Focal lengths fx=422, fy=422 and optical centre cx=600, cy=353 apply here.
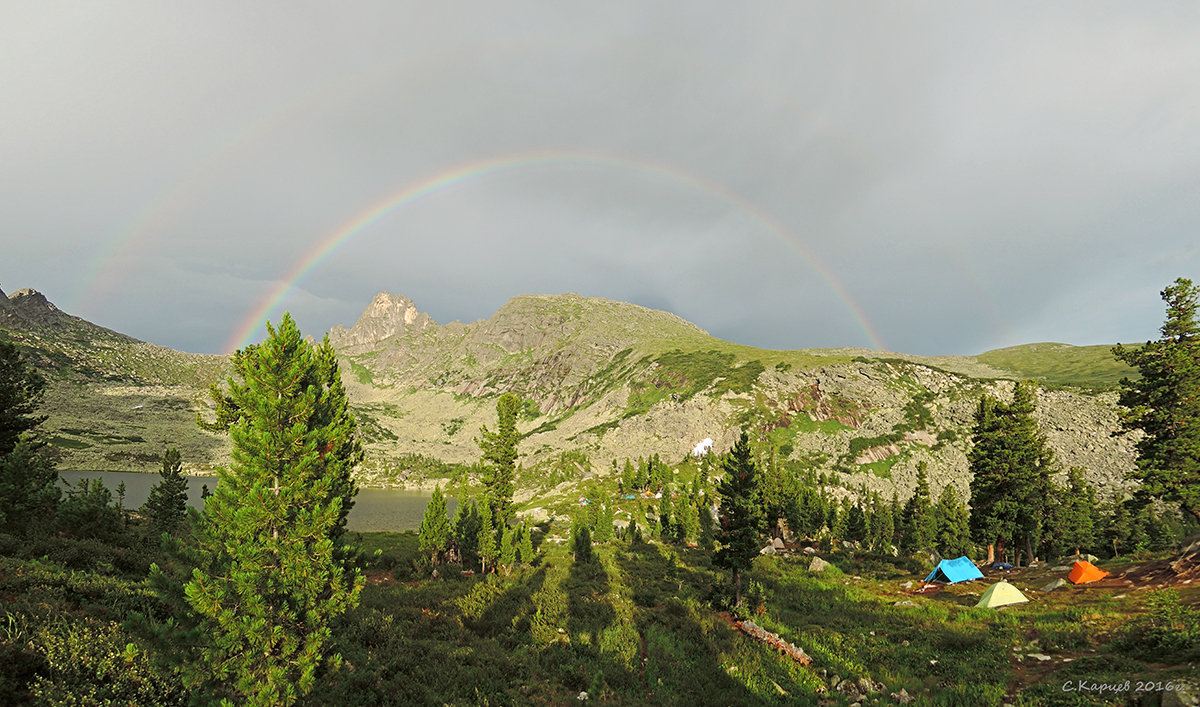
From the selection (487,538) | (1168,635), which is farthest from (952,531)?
(487,538)

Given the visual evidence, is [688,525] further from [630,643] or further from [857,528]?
[630,643]

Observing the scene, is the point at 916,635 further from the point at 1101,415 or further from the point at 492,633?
the point at 1101,415

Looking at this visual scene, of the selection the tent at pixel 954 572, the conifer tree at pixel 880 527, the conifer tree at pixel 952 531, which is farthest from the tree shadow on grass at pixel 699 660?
the conifer tree at pixel 880 527

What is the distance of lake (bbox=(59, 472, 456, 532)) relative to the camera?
11250 cm

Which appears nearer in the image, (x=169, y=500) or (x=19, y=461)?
(x=19, y=461)

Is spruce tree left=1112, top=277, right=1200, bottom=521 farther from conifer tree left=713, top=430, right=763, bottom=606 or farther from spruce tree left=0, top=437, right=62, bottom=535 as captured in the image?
spruce tree left=0, top=437, right=62, bottom=535

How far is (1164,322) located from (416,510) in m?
158

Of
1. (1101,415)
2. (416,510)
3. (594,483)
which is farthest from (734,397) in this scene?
(416,510)

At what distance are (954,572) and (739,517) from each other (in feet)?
67.2

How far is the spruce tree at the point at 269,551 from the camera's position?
11.3 meters

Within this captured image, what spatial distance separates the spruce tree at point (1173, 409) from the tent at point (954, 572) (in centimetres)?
1327

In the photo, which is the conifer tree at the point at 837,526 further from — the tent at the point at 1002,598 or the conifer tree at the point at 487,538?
the conifer tree at the point at 487,538

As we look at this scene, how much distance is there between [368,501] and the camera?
6029 inches

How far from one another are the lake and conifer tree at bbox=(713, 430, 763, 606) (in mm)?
84691
